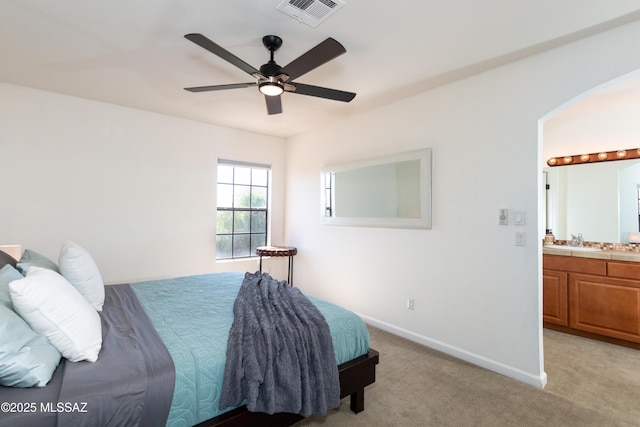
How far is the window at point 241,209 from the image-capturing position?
15.1 ft

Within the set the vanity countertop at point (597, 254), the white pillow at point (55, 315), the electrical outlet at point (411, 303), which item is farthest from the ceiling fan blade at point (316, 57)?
the vanity countertop at point (597, 254)

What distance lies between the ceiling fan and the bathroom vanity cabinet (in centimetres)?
302

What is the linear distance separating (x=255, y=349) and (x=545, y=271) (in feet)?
11.3

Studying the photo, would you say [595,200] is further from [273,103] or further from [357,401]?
[273,103]

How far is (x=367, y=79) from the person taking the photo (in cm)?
294

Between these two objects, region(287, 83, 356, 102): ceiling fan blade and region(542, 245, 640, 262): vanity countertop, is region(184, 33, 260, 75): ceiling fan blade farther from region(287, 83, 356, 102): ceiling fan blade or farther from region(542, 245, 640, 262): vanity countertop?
region(542, 245, 640, 262): vanity countertop

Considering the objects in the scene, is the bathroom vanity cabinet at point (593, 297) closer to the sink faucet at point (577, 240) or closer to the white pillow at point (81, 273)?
the sink faucet at point (577, 240)

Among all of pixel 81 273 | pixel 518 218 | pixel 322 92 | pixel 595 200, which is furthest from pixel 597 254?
pixel 81 273

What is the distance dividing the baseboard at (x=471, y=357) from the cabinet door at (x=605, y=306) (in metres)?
1.33

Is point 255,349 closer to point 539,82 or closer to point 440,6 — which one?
point 440,6

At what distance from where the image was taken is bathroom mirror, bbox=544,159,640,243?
3529mm

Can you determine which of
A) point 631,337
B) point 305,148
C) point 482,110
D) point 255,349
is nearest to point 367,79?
point 482,110

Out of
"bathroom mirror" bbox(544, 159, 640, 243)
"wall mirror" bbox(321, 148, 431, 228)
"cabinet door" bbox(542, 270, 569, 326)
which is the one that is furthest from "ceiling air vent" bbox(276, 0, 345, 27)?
"bathroom mirror" bbox(544, 159, 640, 243)

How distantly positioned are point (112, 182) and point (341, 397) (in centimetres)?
345
